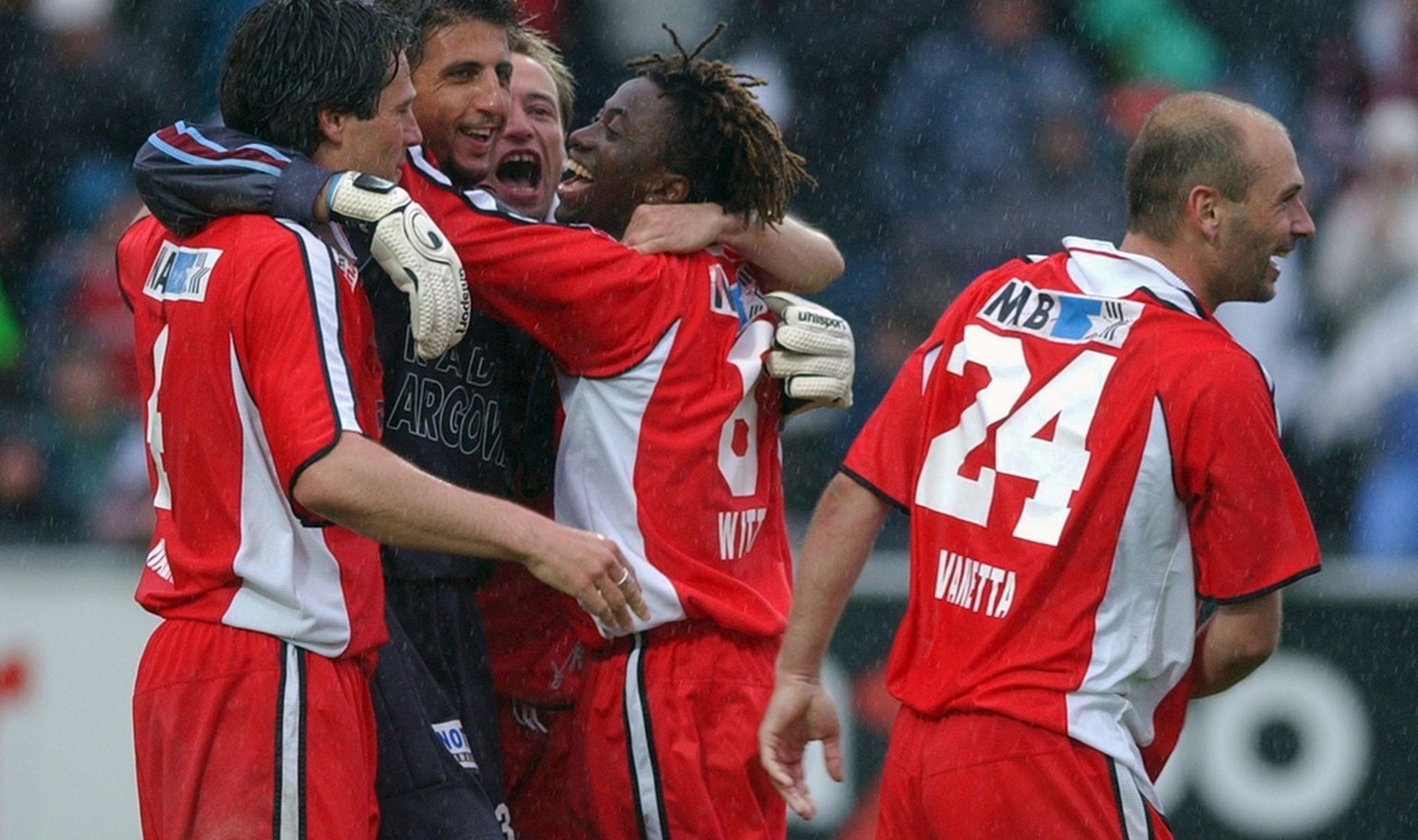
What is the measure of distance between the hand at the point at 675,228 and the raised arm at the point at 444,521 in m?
0.87

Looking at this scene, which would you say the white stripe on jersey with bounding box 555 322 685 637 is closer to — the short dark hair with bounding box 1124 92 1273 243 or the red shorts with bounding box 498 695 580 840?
the red shorts with bounding box 498 695 580 840

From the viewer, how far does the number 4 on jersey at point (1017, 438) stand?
4145mm

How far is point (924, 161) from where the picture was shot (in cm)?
939

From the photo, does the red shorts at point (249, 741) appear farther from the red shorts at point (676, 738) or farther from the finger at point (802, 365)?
the finger at point (802, 365)

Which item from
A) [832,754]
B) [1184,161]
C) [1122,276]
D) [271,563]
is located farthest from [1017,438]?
[271,563]

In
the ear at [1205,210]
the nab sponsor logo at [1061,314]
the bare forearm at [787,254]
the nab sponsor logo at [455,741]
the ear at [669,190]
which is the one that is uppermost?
the ear at [1205,210]

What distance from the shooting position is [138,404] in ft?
27.6

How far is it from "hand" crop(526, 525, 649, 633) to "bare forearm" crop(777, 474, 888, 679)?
498mm

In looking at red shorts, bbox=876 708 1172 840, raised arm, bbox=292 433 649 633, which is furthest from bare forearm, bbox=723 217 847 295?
red shorts, bbox=876 708 1172 840

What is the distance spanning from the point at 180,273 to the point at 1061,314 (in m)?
1.70

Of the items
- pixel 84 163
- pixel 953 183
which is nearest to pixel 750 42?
pixel 953 183

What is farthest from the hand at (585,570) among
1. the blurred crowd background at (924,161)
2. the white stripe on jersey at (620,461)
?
the blurred crowd background at (924,161)

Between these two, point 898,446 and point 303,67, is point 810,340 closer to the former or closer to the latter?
point 898,446

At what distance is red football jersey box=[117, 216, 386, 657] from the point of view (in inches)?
152
